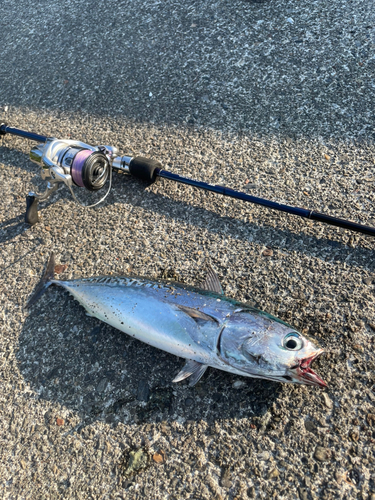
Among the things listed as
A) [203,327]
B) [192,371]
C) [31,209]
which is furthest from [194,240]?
[31,209]

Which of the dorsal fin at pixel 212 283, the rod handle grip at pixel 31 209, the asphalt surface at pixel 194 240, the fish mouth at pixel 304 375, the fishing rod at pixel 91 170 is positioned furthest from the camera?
the rod handle grip at pixel 31 209

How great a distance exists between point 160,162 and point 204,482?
2.24m

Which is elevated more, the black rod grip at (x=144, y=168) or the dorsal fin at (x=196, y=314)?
the black rod grip at (x=144, y=168)

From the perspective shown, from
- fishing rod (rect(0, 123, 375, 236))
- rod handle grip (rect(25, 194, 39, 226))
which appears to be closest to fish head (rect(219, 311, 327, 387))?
fishing rod (rect(0, 123, 375, 236))

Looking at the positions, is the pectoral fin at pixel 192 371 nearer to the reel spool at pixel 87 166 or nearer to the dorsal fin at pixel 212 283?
the dorsal fin at pixel 212 283

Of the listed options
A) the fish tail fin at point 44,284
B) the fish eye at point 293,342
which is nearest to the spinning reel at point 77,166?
the fish tail fin at point 44,284

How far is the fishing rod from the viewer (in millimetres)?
2445

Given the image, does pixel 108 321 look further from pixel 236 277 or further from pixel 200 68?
pixel 200 68

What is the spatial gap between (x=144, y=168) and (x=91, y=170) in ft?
1.33

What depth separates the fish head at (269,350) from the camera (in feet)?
5.69

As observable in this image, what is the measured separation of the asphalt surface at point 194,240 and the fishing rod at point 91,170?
0.18 metres

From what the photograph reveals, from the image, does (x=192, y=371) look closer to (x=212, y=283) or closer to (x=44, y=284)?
(x=212, y=283)

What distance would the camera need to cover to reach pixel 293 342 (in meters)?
1.77

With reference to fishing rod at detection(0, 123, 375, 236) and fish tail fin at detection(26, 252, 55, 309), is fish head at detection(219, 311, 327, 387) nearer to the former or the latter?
fishing rod at detection(0, 123, 375, 236)
